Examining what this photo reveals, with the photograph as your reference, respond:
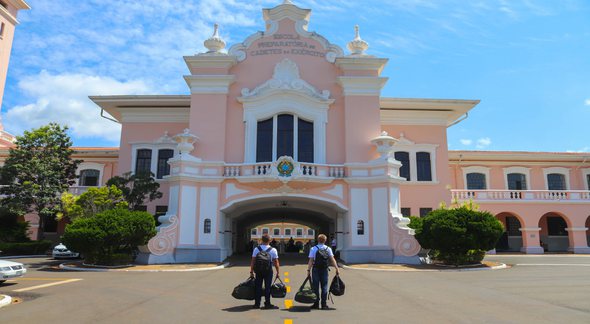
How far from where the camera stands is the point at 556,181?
105 feet

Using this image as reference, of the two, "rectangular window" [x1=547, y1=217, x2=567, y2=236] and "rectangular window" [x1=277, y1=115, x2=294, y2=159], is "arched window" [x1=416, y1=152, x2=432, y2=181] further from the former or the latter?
"rectangular window" [x1=547, y1=217, x2=567, y2=236]

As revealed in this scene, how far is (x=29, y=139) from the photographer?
2734 cm

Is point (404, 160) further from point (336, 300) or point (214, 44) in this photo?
point (336, 300)

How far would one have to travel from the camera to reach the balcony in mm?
28062

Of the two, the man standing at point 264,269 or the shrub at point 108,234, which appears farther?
the shrub at point 108,234

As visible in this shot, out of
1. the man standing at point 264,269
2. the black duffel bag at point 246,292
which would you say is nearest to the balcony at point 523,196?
the man standing at point 264,269

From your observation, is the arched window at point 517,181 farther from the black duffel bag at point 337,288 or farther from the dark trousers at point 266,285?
the dark trousers at point 266,285

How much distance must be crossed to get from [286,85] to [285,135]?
263 centimetres

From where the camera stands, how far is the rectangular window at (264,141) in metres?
22.8

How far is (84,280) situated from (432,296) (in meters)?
10.4

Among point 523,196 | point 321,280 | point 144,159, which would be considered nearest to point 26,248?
point 144,159

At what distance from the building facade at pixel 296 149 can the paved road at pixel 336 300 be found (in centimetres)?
593

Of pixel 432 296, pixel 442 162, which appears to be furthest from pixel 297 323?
pixel 442 162

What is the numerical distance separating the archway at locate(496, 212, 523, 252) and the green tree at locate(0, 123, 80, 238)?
1185 inches
